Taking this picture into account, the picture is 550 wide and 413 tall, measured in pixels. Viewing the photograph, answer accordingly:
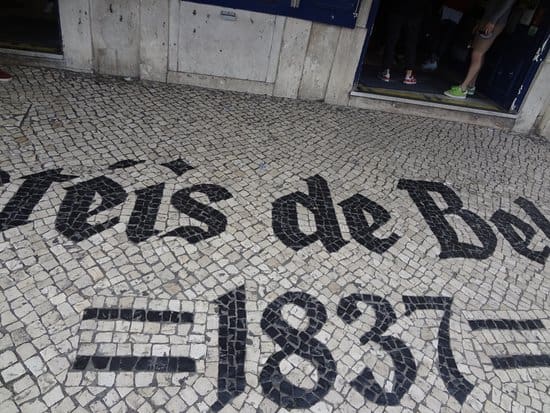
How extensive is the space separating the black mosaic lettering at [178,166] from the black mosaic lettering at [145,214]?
32 cm

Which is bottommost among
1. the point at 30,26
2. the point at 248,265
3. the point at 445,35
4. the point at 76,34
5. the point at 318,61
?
the point at 248,265

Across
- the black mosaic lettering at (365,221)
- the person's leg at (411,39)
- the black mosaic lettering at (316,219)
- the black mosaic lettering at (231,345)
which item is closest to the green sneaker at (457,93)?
the person's leg at (411,39)

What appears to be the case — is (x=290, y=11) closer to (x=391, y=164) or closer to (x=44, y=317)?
(x=391, y=164)

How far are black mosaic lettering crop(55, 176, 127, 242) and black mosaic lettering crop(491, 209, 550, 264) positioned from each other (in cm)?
406

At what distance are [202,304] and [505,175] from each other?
4.72 meters

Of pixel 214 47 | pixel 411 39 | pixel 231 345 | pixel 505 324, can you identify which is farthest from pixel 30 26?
pixel 505 324

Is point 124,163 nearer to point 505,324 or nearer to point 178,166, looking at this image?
point 178,166

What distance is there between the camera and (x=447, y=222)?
478 cm

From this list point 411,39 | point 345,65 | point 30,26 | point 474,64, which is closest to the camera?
point 345,65

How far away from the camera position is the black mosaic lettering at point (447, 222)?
14.5 ft

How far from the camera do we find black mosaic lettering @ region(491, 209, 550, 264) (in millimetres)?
Answer: 4602

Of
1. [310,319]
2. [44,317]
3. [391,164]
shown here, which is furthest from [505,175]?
[44,317]

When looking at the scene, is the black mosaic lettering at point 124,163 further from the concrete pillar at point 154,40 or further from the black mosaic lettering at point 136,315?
the concrete pillar at point 154,40

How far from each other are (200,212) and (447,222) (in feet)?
8.78
